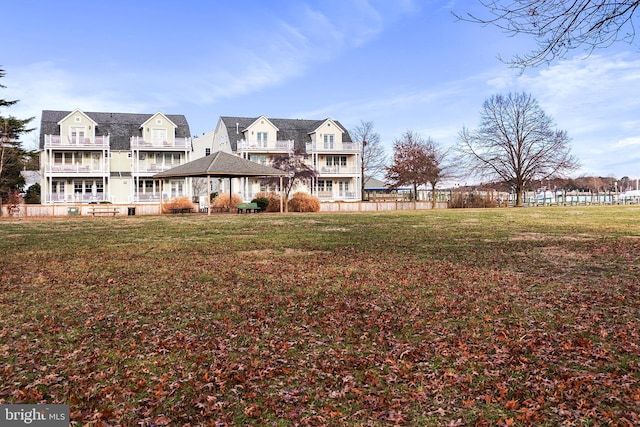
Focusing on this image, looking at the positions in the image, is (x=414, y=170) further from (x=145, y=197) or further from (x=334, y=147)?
(x=145, y=197)

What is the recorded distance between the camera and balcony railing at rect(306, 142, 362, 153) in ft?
168

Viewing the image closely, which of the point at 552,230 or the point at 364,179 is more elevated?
the point at 364,179

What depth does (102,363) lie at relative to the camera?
5.23 metres

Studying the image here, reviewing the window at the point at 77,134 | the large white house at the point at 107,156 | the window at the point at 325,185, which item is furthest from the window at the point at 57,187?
the window at the point at 325,185

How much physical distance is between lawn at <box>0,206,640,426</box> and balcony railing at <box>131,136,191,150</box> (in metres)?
35.8

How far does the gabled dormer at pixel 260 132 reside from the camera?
50.5m

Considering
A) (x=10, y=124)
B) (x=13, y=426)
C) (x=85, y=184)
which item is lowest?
(x=13, y=426)

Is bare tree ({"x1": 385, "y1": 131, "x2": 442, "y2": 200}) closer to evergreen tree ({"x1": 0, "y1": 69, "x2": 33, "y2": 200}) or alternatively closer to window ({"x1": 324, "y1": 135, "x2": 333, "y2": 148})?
window ({"x1": 324, "y1": 135, "x2": 333, "y2": 148})

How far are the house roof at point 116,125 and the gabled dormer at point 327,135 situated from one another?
1297 centimetres

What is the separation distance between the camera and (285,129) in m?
53.8

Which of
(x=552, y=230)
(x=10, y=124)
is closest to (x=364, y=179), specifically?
(x=10, y=124)

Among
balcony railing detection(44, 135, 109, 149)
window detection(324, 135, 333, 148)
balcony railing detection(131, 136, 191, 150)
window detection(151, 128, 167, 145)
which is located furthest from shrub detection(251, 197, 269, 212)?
balcony railing detection(44, 135, 109, 149)

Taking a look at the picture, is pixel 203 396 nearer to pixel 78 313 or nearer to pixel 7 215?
pixel 78 313

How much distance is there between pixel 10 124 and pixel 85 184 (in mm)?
7738
